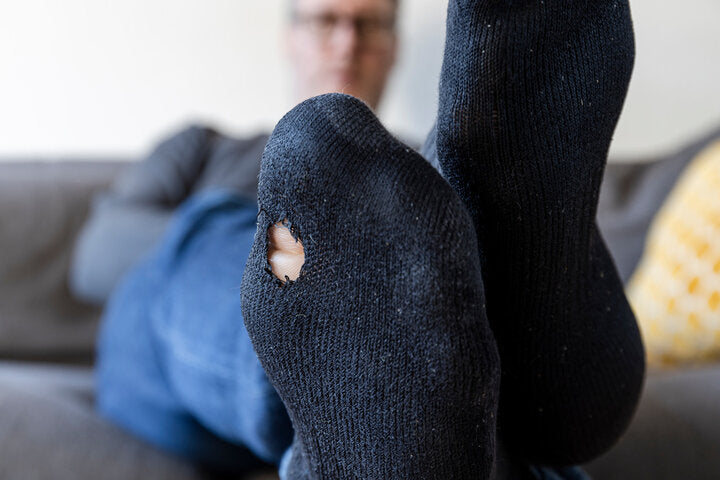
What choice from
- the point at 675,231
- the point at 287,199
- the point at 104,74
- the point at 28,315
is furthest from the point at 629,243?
the point at 104,74

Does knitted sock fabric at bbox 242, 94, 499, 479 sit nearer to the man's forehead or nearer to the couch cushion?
the man's forehead

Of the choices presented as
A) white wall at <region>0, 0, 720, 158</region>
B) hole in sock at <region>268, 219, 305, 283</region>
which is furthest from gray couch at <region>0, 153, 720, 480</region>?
hole in sock at <region>268, 219, 305, 283</region>

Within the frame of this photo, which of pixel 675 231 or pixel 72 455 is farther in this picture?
pixel 675 231

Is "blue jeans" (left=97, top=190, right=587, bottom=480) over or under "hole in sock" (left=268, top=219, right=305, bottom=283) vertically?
under

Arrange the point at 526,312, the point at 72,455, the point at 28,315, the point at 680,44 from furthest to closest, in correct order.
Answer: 1. the point at 680,44
2. the point at 28,315
3. the point at 72,455
4. the point at 526,312

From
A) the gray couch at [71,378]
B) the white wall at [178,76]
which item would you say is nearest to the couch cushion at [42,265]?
the gray couch at [71,378]

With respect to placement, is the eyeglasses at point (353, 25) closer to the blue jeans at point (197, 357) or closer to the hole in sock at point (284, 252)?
the blue jeans at point (197, 357)

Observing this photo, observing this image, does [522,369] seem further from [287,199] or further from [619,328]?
[287,199]
